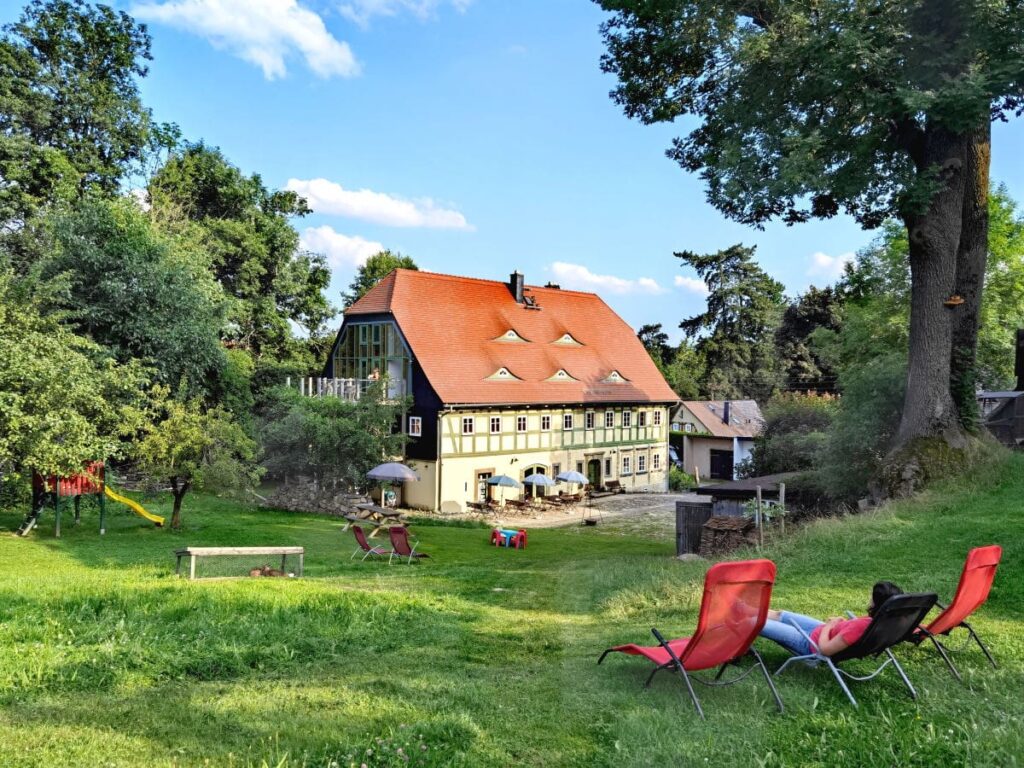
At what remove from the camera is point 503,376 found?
33469 millimetres

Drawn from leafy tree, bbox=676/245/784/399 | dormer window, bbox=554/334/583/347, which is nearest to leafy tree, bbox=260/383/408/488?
dormer window, bbox=554/334/583/347

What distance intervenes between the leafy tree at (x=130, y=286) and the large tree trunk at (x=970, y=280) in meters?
23.6

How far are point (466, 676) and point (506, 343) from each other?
98.4ft

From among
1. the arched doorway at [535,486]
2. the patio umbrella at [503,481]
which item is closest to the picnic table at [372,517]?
the patio umbrella at [503,481]

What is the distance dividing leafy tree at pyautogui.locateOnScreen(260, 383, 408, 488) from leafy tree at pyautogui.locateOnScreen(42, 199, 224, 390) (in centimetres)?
418

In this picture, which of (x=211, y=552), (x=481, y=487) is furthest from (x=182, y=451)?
(x=481, y=487)

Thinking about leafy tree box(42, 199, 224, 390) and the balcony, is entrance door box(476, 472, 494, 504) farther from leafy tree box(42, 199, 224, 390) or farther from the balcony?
leafy tree box(42, 199, 224, 390)

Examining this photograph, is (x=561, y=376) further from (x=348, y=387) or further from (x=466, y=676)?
(x=466, y=676)

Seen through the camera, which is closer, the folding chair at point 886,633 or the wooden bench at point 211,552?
the folding chair at point 886,633

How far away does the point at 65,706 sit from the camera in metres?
4.88

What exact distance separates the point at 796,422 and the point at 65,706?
30.2 m

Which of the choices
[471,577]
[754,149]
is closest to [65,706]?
[471,577]

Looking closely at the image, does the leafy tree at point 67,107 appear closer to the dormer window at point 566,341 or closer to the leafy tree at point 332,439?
the leafy tree at point 332,439

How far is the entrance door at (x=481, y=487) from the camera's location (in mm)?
31281
